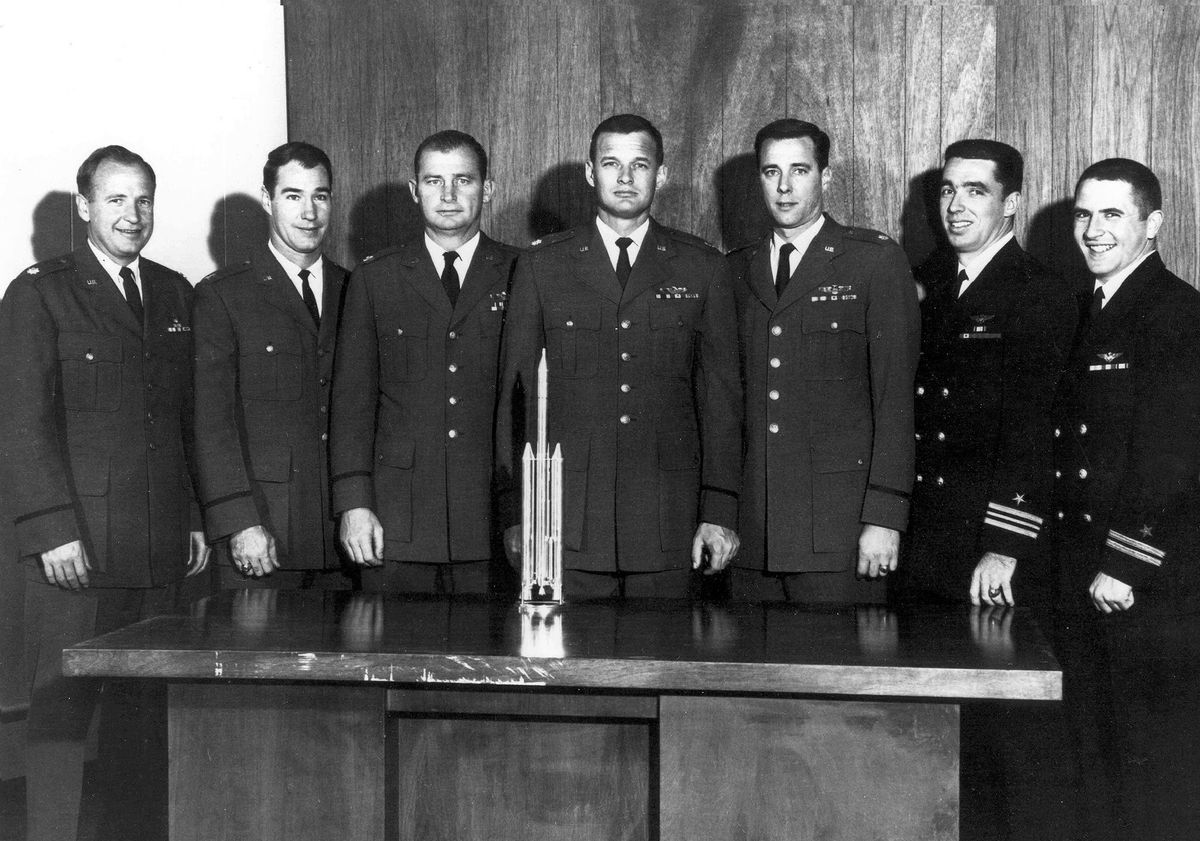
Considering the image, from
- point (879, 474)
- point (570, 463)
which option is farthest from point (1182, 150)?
point (570, 463)

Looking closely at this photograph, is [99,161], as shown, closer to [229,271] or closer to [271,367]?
[229,271]

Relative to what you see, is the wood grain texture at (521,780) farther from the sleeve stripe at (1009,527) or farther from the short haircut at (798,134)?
the short haircut at (798,134)

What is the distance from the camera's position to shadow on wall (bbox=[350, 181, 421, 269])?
461 cm

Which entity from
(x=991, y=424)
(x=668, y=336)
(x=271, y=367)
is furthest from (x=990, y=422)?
(x=271, y=367)

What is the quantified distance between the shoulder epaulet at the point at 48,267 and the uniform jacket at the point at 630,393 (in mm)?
1302

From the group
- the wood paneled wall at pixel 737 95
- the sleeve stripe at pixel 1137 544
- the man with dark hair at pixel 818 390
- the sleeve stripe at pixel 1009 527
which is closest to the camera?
the sleeve stripe at pixel 1137 544

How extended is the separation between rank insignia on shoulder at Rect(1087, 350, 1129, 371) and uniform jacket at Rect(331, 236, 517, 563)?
165cm

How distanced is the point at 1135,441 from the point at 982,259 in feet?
2.14

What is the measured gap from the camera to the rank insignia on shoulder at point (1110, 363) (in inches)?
126

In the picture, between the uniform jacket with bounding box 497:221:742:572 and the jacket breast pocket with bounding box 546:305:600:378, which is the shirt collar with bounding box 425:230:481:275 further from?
the jacket breast pocket with bounding box 546:305:600:378

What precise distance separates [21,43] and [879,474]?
2936mm

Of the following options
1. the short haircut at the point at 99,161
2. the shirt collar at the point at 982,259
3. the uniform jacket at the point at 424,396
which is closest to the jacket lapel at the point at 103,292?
the short haircut at the point at 99,161

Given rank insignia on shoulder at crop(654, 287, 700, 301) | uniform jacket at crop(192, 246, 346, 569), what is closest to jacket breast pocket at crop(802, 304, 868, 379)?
rank insignia on shoulder at crop(654, 287, 700, 301)

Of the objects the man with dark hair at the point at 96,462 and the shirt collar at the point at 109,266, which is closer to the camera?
the man with dark hair at the point at 96,462
